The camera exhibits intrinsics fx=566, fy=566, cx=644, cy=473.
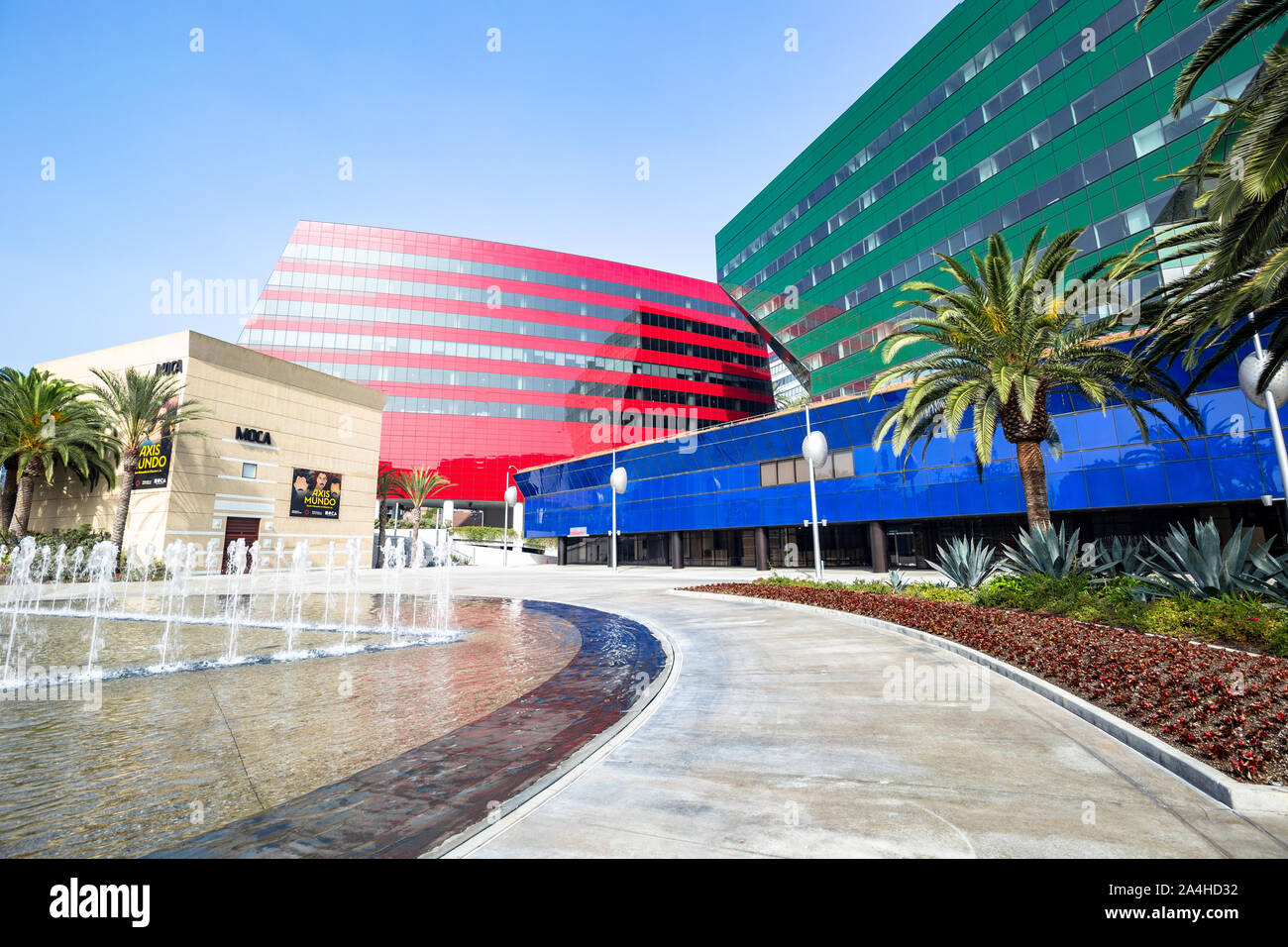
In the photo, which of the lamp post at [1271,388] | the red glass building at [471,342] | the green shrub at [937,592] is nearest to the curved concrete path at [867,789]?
the green shrub at [937,592]

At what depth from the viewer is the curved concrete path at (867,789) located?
351 cm

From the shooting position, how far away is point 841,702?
23.1ft

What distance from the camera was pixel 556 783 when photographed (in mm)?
4574

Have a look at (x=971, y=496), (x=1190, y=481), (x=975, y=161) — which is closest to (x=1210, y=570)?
(x=1190, y=481)

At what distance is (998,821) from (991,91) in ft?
167

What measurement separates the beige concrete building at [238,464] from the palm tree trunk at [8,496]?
6.46ft

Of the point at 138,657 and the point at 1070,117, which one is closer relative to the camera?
the point at 138,657

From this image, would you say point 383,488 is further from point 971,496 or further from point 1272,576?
point 1272,576

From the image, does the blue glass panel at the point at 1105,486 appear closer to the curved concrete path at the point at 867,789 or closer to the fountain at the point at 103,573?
the curved concrete path at the point at 867,789

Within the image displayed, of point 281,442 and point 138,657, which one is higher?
point 281,442

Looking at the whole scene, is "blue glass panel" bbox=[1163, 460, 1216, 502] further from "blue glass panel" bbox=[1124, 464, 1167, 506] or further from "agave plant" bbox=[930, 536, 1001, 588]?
"agave plant" bbox=[930, 536, 1001, 588]
